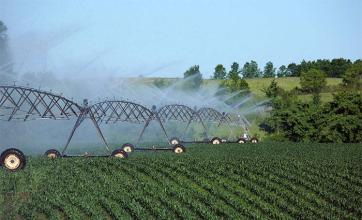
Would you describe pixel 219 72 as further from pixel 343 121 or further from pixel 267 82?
pixel 343 121

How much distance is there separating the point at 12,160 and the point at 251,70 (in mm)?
112965

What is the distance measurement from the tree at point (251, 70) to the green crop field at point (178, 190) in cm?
10454

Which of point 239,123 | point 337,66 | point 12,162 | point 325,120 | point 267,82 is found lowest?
point 239,123

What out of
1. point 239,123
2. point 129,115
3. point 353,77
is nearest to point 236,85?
point 353,77

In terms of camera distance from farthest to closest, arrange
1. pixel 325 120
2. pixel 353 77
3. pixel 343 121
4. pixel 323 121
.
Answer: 1. pixel 353 77
2. pixel 323 121
3. pixel 325 120
4. pixel 343 121

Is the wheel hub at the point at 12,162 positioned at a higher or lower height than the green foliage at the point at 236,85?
lower

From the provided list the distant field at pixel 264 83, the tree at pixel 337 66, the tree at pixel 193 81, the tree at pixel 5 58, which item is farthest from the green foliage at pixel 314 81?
the tree at pixel 5 58

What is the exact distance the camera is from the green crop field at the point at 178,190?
16.8m

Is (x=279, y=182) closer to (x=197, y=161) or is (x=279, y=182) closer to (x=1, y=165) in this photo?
(x=197, y=161)

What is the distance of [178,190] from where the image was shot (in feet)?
66.3

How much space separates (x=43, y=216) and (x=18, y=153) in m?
6.66

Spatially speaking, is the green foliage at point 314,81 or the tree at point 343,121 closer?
the tree at point 343,121

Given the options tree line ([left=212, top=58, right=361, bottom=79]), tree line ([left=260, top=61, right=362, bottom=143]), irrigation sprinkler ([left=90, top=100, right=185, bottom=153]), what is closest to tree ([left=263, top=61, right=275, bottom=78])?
tree line ([left=212, top=58, right=361, bottom=79])

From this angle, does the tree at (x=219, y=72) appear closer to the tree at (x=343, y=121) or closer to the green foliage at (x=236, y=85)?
the green foliage at (x=236, y=85)
